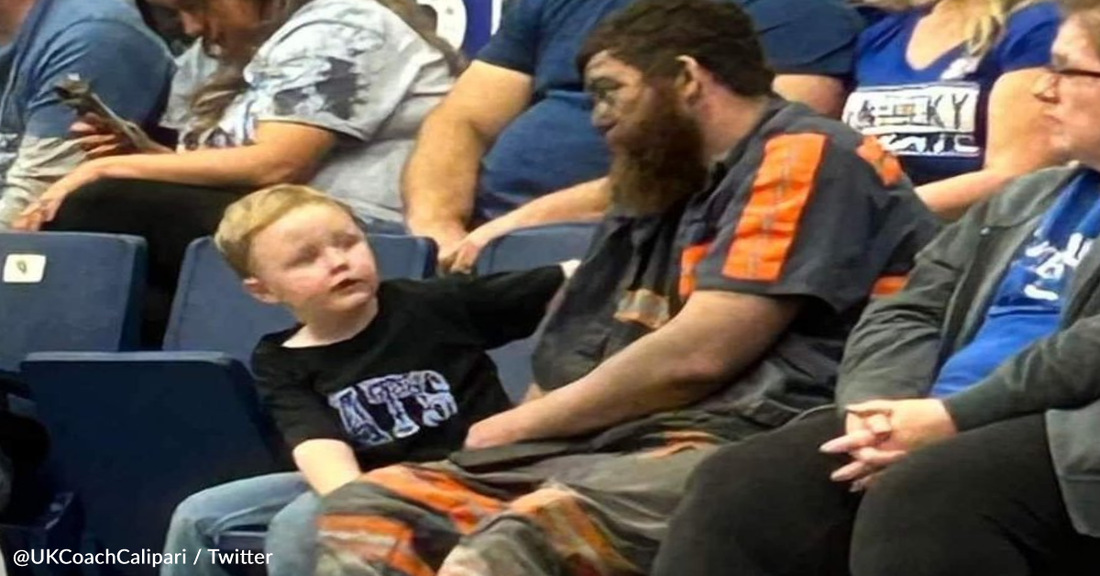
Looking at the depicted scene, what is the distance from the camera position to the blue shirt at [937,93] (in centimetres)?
268

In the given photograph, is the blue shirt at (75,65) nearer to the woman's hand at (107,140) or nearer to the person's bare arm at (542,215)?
the woman's hand at (107,140)

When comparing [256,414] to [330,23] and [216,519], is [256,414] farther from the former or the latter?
[330,23]

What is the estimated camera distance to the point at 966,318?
2.19m

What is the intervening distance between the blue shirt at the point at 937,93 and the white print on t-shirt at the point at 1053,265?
569 mm

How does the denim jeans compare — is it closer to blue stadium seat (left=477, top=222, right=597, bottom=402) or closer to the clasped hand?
blue stadium seat (left=477, top=222, right=597, bottom=402)

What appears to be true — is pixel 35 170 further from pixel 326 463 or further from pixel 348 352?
pixel 326 463

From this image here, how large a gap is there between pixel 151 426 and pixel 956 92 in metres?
1.16

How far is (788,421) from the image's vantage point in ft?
7.37

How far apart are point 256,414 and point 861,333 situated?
0.82 meters

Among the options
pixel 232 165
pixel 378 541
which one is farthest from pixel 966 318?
pixel 232 165

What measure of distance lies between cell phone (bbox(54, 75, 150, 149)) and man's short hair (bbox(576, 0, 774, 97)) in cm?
126

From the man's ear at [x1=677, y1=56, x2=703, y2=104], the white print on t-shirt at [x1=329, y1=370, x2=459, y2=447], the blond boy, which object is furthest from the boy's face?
the man's ear at [x1=677, y1=56, x2=703, y2=104]

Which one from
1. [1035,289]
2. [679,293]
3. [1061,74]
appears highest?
[1061,74]

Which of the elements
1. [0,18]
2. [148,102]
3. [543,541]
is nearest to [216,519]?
[543,541]
